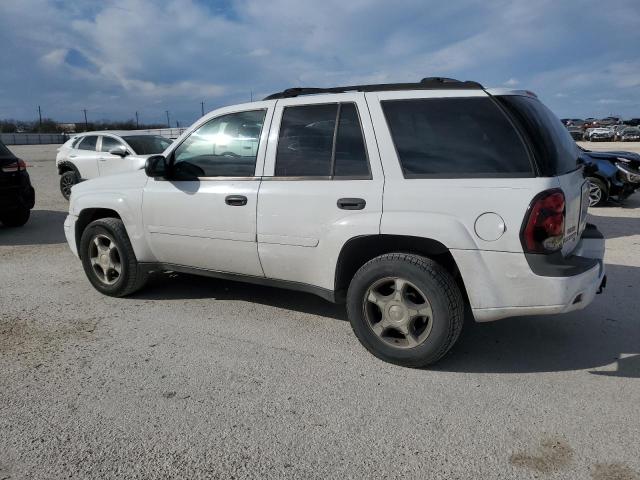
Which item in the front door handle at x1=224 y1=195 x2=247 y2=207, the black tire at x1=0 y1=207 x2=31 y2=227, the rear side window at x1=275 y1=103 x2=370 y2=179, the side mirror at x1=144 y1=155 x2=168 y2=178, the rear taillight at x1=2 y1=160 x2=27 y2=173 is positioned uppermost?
the rear side window at x1=275 y1=103 x2=370 y2=179

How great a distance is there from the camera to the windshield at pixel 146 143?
11.6 m

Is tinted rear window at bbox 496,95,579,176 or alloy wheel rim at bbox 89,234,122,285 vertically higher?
tinted rear window at bbox 496,95,579,176

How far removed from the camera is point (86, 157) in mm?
12469

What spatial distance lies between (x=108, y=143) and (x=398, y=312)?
10.7 meters

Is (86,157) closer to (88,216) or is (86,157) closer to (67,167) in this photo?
(67,167)

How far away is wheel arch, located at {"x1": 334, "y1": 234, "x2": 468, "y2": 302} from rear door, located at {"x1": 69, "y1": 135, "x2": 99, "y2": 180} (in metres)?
10.2

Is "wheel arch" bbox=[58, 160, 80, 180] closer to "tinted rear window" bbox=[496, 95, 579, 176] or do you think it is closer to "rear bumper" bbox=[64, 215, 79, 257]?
"rear bumper" bbox=[64, 215, 79, 257]

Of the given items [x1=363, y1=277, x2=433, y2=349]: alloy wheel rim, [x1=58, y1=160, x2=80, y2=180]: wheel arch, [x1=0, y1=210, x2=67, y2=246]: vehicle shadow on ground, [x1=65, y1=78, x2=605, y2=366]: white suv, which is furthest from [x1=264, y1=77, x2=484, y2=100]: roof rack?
[x1=58, y1=160, x2=80, y2=180]: wheel arch

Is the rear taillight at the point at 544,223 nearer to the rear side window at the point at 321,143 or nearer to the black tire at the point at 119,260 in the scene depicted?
the rear side window at the point at 321,143

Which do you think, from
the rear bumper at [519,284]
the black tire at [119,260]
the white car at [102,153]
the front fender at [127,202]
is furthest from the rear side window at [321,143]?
the white car at [102,153]

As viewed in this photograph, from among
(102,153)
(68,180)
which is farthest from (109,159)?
(68,180)

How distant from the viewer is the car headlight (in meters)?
10.3

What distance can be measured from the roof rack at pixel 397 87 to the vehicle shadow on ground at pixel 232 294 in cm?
187

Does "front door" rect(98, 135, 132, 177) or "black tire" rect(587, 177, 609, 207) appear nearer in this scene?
"black tire" rect(587, 177, 609, 207)
